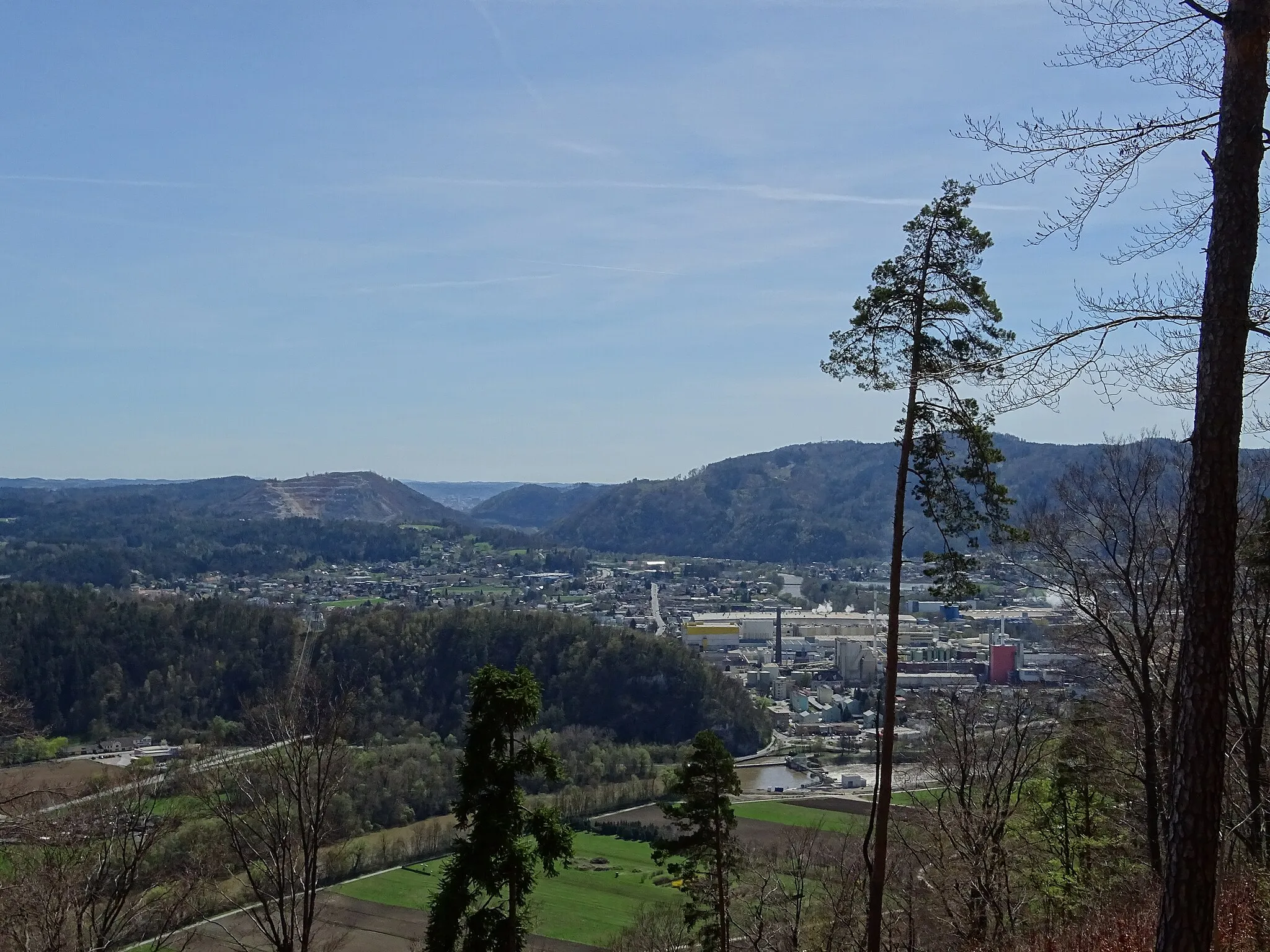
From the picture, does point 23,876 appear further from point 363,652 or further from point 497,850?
point 363,652

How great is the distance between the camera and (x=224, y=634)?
6744 centimetres

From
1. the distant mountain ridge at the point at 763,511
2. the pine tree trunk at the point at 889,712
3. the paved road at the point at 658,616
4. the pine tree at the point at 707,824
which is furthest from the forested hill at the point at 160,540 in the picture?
the pine tree trunk at the point at 889,712

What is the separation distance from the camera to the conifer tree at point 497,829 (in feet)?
36.0

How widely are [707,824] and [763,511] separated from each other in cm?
15494

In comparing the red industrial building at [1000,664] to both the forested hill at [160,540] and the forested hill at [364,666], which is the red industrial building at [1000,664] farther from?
Answer: the forested hill at [160,540]

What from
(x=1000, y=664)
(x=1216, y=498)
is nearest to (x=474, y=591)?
(x=1000, y=664)

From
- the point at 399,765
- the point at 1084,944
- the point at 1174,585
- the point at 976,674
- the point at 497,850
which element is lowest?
the point at 399,765

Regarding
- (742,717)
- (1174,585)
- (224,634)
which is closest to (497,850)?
(1174,585)

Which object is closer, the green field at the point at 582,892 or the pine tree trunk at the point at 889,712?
the pine tree trunk at the point at 889,712

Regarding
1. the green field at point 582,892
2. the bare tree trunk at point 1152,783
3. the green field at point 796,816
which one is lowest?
the green field at point 582,892

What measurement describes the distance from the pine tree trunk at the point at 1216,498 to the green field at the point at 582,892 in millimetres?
23912

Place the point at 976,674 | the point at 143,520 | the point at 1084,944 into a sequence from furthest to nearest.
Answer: the point at 143,520 < the point at 976,674 < the point at 1084,944

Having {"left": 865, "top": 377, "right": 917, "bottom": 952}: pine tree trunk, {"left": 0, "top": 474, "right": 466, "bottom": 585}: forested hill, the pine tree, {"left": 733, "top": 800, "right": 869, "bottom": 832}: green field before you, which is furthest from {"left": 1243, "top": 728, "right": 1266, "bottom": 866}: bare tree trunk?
{"left": 0, "top": 474, "right": 466, "bottom": 585}: forested hill

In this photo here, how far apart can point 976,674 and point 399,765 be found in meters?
31.0
